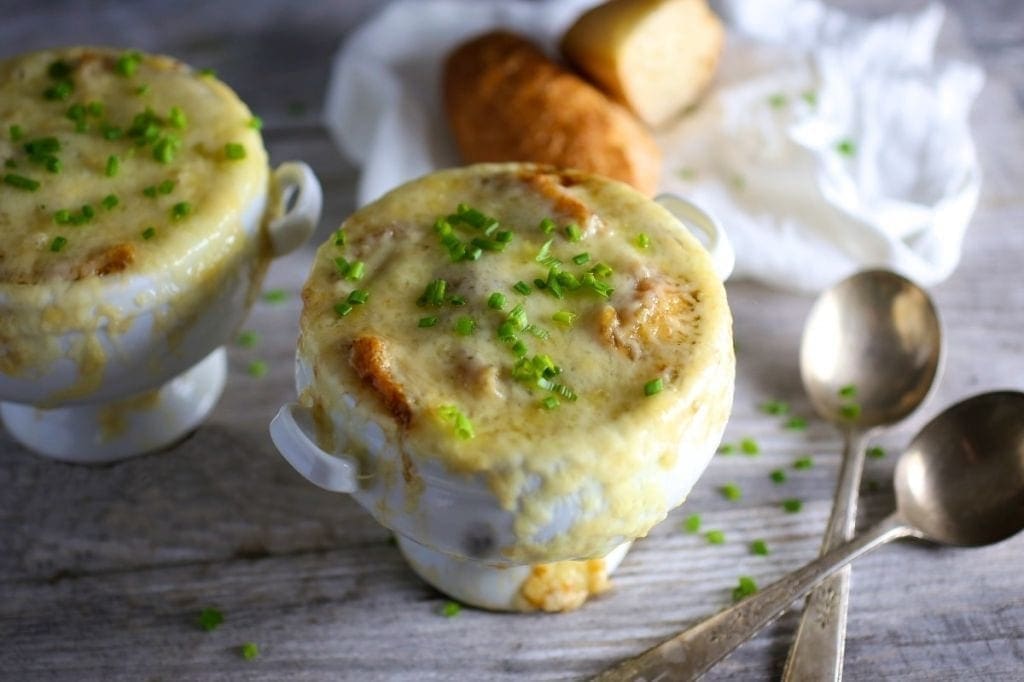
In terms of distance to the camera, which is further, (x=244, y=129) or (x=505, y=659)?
(x=244, y=129)

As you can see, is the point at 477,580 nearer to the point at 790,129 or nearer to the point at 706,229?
the point at 706,229

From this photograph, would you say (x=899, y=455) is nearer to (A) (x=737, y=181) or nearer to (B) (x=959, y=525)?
(B) (x=959, y=525)

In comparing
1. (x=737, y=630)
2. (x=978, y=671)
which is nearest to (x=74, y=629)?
(x=737, y=630)

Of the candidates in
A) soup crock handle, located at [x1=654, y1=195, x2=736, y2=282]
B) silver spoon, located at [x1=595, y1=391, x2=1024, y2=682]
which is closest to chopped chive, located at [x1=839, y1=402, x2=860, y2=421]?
silver spoon, located at [x1=595, y1=391, x2=1024, y2=682]

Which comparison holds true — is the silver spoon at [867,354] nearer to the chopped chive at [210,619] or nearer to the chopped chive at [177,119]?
the chopped chive at [210,619]

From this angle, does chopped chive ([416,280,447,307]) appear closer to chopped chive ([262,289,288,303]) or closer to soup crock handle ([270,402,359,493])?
soup crock handle ([270,402,359,493])
